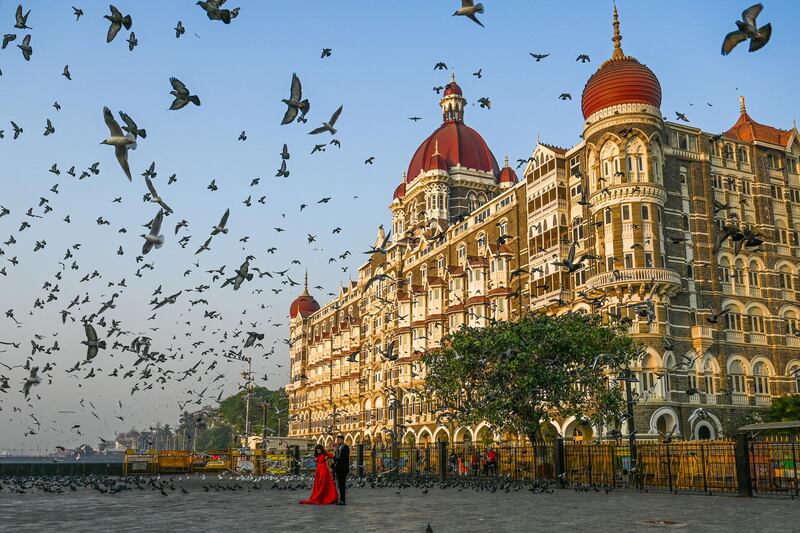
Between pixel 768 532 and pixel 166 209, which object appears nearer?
pixel 768 532

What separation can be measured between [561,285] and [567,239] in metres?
3.18

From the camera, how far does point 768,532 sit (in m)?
13.0

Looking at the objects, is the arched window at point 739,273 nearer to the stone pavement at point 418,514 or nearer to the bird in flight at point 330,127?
the stone pavement at point 418,514

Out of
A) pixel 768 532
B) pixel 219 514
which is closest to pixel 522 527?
pixel 768 532

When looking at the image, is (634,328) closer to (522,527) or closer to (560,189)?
(560,189)

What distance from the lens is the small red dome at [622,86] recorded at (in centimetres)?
4759

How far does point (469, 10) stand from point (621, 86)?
38.8m

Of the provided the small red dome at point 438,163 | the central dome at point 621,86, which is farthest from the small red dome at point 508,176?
the central dome at point 621,86

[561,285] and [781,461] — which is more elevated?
[561,285]

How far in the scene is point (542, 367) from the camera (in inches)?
1443

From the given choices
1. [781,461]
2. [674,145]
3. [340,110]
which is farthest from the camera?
[674,145]

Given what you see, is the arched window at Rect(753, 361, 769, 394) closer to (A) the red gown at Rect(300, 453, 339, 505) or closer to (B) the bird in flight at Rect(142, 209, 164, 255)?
(A) the red gown at Rect(300, 453, 339, 505)

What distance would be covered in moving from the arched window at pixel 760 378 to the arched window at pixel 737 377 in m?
0.83

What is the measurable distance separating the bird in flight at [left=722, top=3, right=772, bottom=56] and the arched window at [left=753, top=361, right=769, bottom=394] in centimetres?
4243
